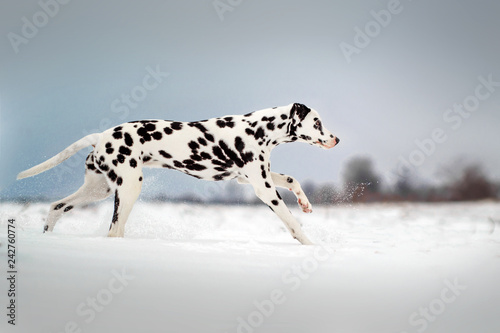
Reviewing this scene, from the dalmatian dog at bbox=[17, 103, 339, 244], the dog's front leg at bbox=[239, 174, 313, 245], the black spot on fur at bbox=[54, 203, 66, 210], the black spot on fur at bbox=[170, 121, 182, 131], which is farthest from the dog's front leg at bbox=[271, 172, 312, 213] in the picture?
the black spot on fur at bbox=[54, 203, 66, 210]

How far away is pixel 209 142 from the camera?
9.08ft

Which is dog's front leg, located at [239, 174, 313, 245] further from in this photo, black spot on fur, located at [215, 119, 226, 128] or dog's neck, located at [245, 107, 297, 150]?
black spot on fur, located at [215, 119, 226, 128]

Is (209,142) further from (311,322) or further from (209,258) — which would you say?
(311,322)

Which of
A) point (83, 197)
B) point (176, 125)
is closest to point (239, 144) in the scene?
point (176, 125)

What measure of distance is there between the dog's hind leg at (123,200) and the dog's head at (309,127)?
979mm

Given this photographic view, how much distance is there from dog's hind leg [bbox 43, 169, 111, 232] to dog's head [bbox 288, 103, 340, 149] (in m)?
1.23

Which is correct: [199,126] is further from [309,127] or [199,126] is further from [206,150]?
[309,127]

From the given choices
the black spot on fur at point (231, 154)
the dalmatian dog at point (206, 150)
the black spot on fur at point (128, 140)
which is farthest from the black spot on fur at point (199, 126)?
the black spot on fur at point (128, 140)

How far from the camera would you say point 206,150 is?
9.05 ft

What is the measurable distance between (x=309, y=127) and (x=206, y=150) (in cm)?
63

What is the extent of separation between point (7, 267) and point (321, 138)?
1793 mm

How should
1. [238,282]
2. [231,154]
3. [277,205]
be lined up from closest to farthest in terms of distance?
[238,282] < [277,205] < [231,154]

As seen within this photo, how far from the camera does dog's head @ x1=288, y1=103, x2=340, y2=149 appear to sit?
2764mm

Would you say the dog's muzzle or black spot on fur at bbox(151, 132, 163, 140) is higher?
black spot on fur at bbox(151, 132, 163, 140)
